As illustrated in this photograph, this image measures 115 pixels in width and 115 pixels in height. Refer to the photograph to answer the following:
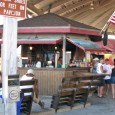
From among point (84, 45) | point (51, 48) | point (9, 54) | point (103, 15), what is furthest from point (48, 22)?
point (103, 15)

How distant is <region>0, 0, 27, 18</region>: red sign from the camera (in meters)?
5.95

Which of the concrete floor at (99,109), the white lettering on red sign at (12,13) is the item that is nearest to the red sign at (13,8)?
the white lettering on red sign at (12,13)

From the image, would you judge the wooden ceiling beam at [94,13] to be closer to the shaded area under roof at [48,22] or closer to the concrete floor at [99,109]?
the shaded area under roof at [48,22]

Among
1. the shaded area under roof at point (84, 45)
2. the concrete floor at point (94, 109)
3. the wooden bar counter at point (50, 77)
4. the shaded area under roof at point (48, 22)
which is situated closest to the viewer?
the concrete floor at point (94, 109)

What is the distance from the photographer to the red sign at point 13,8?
5953mm

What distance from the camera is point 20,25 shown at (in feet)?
53.3

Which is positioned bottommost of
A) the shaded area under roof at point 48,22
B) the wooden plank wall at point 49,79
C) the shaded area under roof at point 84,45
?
the wooden plank wall at point 49,79

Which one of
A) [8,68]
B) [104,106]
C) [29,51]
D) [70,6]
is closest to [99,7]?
[70,6]

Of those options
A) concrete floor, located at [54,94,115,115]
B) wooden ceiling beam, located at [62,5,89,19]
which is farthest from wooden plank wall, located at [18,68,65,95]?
wooden ceiling beam, located at [62,5,89,19]

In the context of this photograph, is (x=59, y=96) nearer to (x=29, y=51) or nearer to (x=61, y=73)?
(x=61, y=73)

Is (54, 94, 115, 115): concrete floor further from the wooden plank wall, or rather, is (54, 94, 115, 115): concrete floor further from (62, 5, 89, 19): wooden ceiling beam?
(62, 5, 89, 19): wooden ceiling beam

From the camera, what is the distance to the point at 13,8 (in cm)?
606

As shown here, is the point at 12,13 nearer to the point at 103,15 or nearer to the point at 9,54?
the point at 9,54

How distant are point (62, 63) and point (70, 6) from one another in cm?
2818
